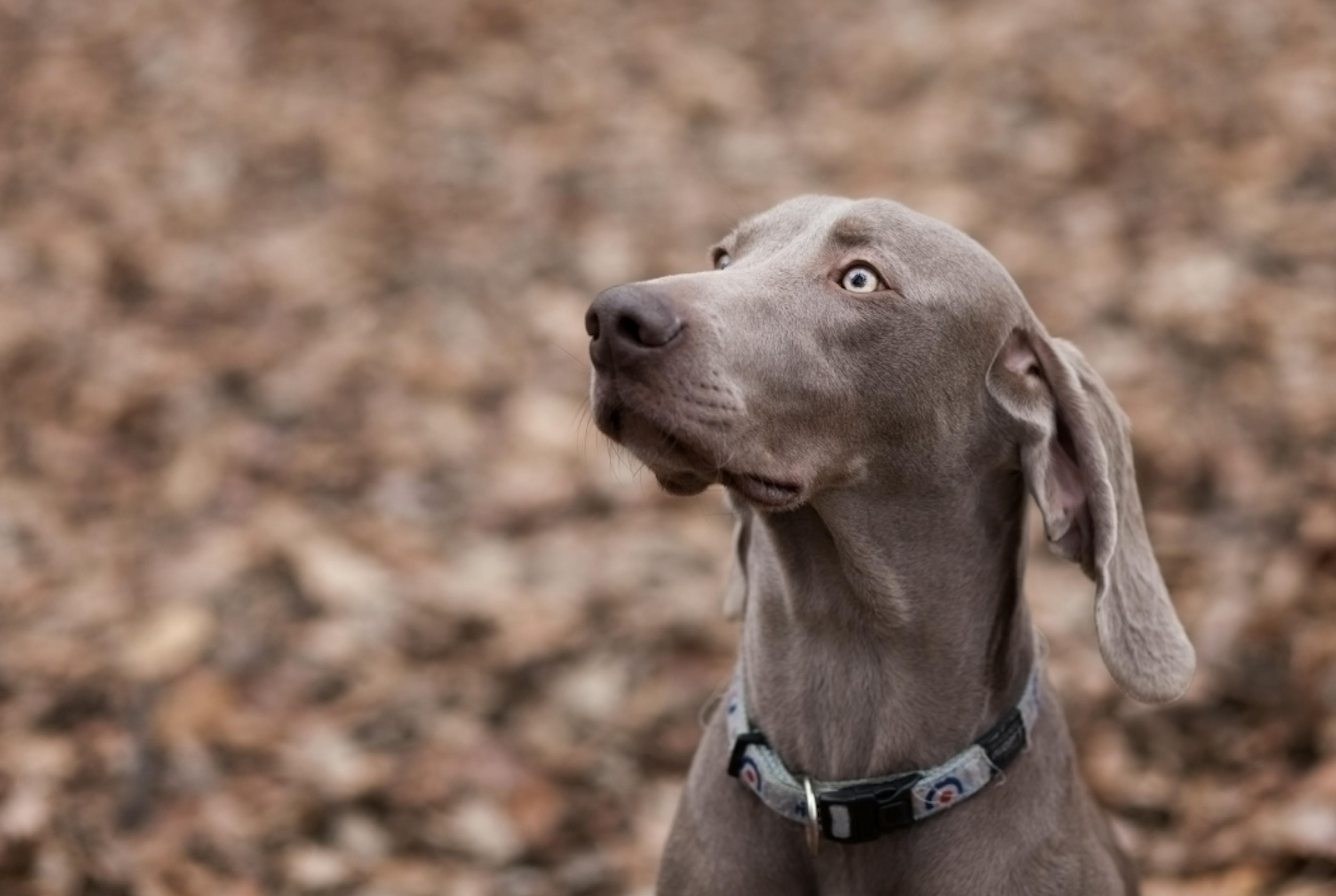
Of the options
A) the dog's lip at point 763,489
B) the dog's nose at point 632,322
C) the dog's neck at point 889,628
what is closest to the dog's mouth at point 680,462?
the dog's lip at point 763,489

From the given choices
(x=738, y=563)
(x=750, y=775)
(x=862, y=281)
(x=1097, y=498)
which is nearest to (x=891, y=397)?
(x=862, y=281)

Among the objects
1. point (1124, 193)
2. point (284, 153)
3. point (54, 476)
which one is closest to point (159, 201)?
point (284, 153)

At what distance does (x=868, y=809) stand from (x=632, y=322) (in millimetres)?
1073

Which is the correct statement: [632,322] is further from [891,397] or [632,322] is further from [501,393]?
[501,393]

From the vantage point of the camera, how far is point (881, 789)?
9.65 ft

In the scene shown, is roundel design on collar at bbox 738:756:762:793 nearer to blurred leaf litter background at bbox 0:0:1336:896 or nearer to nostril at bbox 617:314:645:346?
blurred leaf litter background at bbox 0:0:1336:896

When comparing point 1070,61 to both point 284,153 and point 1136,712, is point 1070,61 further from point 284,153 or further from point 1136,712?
point 1136,712

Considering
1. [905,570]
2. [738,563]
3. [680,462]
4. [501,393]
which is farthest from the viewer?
[501,393]

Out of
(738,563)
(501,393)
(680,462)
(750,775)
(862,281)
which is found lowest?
(501,393)

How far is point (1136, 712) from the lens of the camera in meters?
4.89

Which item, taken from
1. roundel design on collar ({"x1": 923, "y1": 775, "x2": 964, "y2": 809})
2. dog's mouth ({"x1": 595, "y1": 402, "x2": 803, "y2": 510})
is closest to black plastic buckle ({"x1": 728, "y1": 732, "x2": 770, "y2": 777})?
roundel design on collar ({"x1": 923, "y1": 775, "x2": 964, "y2": 809})

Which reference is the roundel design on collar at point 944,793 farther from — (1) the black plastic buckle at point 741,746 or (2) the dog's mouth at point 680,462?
(2) the dog's mouth at point 680,462

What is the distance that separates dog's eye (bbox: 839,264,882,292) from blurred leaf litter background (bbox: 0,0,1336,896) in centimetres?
65

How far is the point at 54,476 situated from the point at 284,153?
10.2ft
